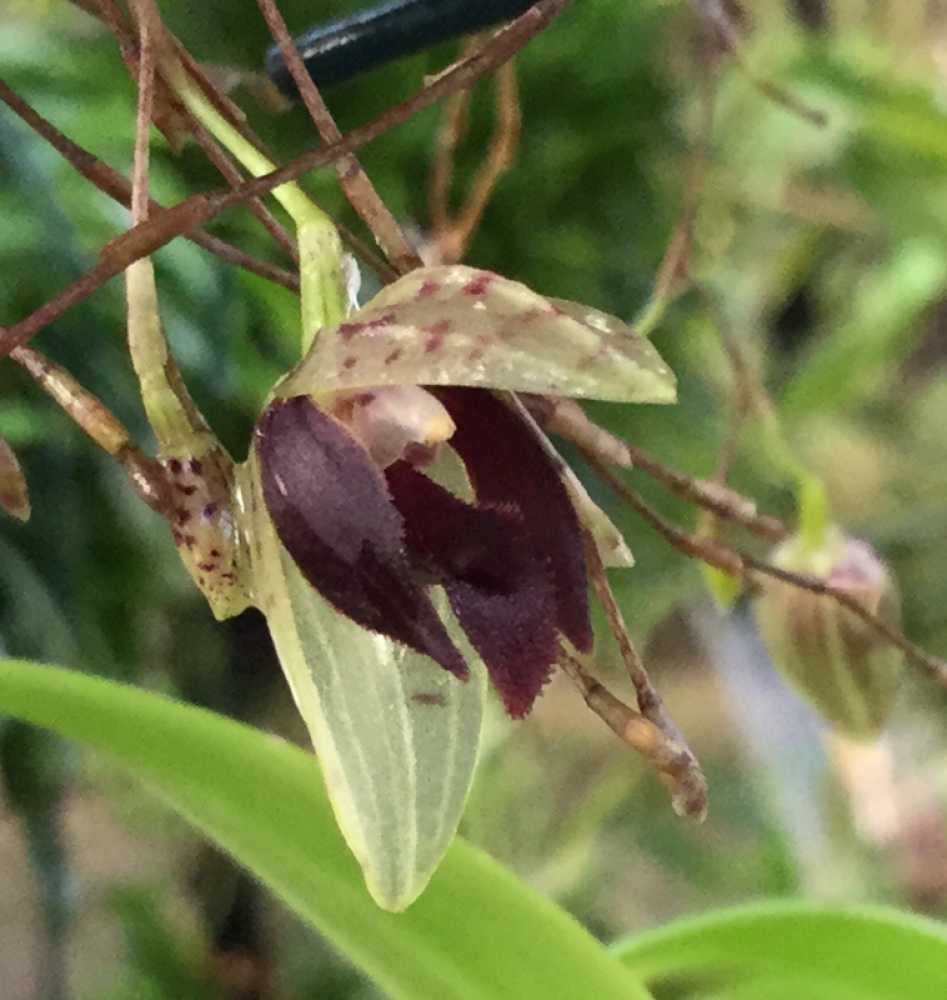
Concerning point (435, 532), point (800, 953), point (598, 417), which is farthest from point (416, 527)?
point (598, 417)

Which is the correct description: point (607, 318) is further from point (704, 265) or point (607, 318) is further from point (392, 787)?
point (704, 265)

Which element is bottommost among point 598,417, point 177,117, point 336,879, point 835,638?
point 336,879

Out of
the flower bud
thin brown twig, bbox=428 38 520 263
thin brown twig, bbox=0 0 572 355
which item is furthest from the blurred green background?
thin brown twig, bbox=0 0 572 355

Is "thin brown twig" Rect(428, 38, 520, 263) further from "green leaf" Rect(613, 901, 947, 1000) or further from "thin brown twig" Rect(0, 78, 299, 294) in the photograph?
"green leaf" Rect(613, 901, 947, 1000)

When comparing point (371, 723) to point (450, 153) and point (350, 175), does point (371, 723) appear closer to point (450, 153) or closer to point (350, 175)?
point (350, 175)

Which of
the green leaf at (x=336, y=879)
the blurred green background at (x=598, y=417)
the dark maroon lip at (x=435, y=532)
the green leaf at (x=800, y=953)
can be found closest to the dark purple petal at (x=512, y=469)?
the dark maroon lip at (x=435, y=532)

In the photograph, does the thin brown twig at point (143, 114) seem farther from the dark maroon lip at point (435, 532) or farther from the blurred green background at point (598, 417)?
the blurred green background at point (598, 417)
